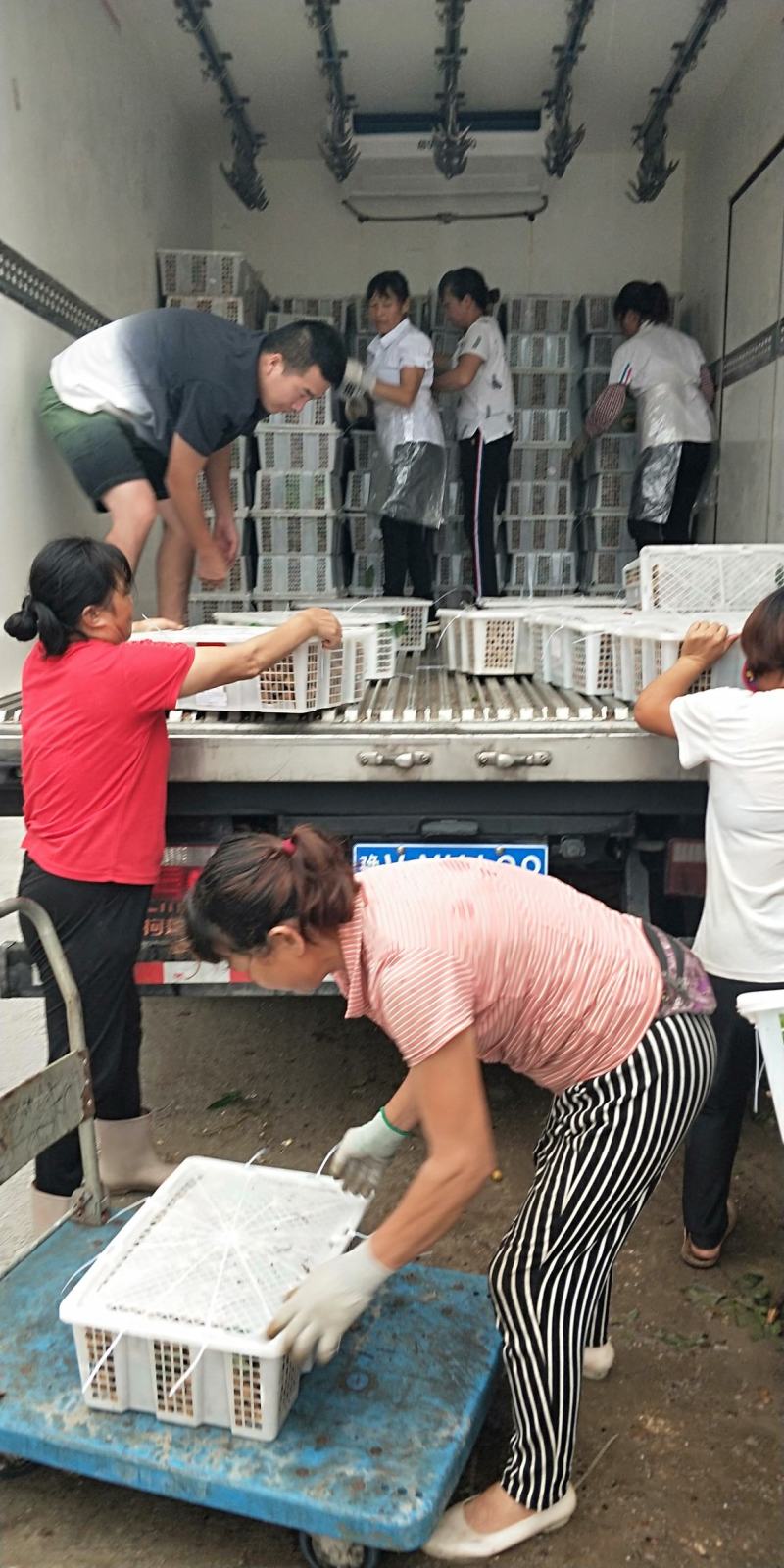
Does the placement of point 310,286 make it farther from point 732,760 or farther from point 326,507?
point 732,760

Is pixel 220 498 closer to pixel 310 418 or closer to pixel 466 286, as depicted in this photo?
pixel 310 418

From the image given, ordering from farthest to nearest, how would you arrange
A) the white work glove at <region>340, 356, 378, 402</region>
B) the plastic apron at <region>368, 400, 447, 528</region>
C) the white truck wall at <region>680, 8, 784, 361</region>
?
1. the plastic apron at <region>368, 400, 447, 528</region>
2. the white work glove at <region>340, 356, 378, 402</region>
3. the white truck wall at <region>680, 8, 784, 361</region>

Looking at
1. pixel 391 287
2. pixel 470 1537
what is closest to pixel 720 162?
pixel 391 287

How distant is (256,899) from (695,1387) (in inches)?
53.3

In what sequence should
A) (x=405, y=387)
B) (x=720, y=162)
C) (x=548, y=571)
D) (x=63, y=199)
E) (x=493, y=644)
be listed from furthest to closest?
1. (x=548, y=571)
2. (x=720, y=162)
3. (x=405, y=387)
4. (x=63, y=199)
5. (x=493, y=644)

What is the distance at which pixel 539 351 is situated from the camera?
651 cm

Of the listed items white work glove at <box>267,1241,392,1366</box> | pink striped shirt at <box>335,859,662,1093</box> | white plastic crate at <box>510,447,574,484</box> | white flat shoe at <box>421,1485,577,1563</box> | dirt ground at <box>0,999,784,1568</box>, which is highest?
white plastic crate at <box>510,447,574,484</box>

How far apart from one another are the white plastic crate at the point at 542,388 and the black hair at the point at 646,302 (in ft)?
1.68

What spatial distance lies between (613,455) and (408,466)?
4.61 ft

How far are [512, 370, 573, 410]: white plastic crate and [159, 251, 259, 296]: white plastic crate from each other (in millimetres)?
1556

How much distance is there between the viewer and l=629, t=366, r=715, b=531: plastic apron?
590cm

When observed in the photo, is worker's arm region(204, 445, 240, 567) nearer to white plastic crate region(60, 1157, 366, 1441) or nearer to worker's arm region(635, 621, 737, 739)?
worker's arm region(635, 621, 737, 739)

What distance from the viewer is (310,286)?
756 centimetres

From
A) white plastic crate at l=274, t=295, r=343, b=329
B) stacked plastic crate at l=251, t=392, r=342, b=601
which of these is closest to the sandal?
stacked plastic crate at l=251, t=392, r=342, b=601
